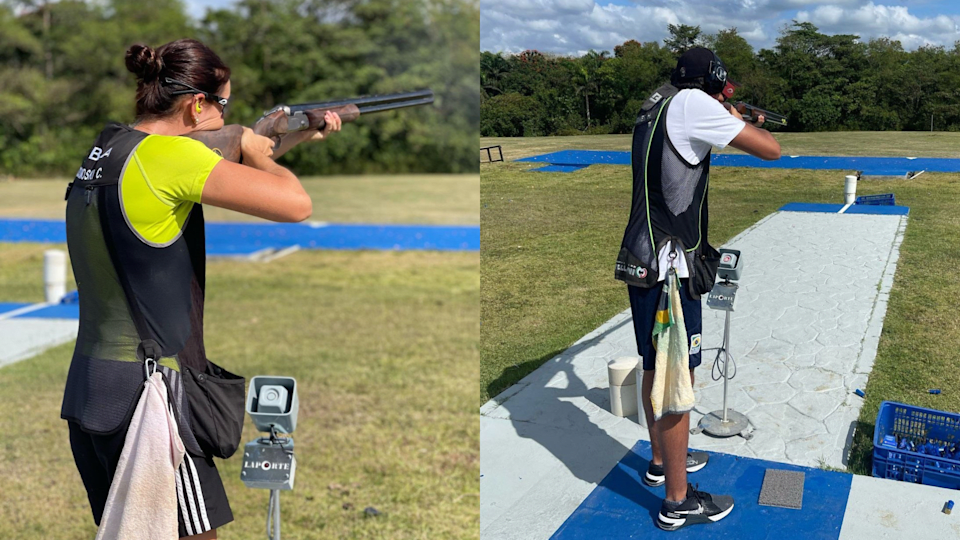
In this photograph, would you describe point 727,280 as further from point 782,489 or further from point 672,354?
point 782,489

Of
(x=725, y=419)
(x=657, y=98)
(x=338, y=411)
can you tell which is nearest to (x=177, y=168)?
(x=657, y=98)

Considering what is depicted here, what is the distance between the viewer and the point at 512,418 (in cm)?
406

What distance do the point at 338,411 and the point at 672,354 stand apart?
281 cm

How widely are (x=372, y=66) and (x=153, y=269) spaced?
27.0 m

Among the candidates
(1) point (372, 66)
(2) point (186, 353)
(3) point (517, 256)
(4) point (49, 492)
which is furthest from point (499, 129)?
(1) point (372, 66)

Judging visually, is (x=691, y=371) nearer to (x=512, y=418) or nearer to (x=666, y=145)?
(x=666, y=145)

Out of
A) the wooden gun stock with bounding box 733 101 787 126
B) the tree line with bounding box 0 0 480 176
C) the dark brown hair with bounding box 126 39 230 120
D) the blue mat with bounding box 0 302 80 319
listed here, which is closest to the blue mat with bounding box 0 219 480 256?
the blue mat with bounding box 0 302 80 319

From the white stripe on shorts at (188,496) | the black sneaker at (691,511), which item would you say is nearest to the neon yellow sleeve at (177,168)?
the white stripe on shorts at (188,496)

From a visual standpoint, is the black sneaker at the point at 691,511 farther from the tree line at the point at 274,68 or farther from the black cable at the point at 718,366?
the tree line at the point at 274,68

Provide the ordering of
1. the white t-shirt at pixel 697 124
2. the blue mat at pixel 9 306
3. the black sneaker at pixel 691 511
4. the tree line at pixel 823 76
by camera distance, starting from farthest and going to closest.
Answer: the blue mat at pixel 9 306 < the tree line at pixel 823 76 < the black sneaker at pixel 691 511 < the white t-shirt at pixel 697 124

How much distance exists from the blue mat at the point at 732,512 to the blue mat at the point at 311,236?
947cm

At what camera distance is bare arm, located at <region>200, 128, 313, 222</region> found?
1.96 metres

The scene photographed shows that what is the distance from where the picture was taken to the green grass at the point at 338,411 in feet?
12.5

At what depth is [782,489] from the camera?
3.18 m
